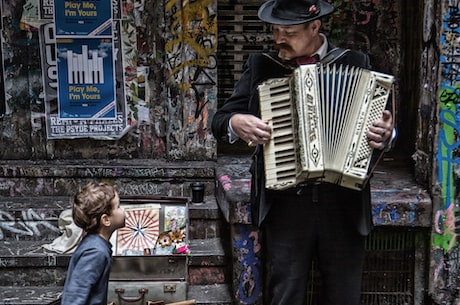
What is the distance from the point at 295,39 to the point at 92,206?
135cm

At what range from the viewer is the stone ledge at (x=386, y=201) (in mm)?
4598

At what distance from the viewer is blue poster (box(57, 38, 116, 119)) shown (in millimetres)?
5969

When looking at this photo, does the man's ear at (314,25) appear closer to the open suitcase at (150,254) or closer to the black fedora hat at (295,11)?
the black fedora hat at (295,11)

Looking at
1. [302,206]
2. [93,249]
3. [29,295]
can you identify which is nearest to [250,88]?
[302,206]

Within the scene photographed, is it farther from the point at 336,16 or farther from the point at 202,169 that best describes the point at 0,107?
the point at 336,16

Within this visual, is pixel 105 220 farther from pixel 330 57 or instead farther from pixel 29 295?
pixel 29 295

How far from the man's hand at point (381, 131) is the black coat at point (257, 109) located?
0.30 meters

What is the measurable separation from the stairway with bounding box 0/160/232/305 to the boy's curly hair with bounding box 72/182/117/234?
165 centimetres

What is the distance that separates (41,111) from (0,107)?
38 centimetres

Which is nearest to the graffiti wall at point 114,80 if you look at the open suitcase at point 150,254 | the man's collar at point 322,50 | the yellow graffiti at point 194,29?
the yellow graffiti at point 194,29

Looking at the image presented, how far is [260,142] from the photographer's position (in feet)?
10.9

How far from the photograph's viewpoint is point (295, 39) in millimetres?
3416

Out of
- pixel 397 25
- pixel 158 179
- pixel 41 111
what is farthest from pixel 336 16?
pixel 41 111

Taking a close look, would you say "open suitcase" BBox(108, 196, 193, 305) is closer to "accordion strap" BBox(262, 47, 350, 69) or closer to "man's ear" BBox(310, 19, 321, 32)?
"accordion strap" BBox(262, 47, 350, 69)
